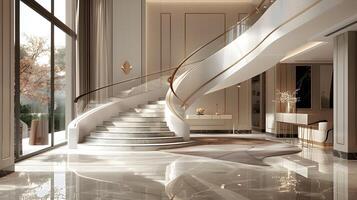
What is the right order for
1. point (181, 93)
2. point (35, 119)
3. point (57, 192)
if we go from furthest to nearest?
point (181, 93) < point (35, 119) < point (57, 192)

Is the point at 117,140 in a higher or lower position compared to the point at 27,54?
lower

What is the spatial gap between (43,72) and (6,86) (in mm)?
3470

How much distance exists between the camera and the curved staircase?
10695 mm

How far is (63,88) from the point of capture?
12.2m

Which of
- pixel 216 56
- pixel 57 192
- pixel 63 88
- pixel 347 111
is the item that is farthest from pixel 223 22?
pixel 57 192

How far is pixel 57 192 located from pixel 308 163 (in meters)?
5.08

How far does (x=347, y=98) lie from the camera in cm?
881

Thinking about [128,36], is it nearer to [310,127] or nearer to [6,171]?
[310,127]

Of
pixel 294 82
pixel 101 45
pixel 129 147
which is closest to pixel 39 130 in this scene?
pixel 129 147

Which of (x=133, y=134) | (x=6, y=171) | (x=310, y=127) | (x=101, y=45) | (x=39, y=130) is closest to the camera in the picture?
(x=6, y=171)

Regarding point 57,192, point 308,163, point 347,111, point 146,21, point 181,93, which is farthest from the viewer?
point 146,21

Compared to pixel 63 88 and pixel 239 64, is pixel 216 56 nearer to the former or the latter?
pixel 239 64

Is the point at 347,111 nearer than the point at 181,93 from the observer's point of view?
Result: Yes

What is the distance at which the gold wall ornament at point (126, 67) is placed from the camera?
1625 cm
